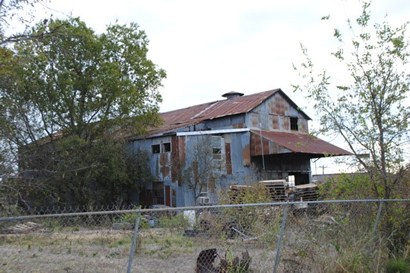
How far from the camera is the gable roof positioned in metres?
28.4

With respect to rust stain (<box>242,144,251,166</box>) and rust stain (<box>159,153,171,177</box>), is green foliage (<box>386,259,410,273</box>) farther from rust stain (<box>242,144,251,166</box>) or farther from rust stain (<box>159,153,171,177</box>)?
rust stain (<box>159,153,171,177</box>)

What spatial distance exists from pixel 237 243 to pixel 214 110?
2261cm

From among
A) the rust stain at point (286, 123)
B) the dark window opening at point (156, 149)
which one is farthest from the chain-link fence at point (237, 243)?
the rust stain at point (286, 123)

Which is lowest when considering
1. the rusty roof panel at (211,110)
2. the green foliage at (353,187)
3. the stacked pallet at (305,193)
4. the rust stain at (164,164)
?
the stacked pallet at (305,193)

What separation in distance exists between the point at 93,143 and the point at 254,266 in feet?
68.7

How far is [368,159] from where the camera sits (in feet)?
27.4

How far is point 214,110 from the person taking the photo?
3055 cm

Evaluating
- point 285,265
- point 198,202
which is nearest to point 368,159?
point 285,265

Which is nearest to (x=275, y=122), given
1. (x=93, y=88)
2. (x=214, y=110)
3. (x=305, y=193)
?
(x=214, y=110)

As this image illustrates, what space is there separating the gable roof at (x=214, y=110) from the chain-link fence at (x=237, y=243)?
17450mm

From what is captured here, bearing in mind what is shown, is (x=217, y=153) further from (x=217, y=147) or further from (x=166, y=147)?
(x=166, y=147)

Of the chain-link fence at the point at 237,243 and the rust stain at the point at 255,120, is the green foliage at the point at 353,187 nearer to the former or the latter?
the chain-link fence at the point at 237,243

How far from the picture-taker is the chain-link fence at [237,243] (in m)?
6.86

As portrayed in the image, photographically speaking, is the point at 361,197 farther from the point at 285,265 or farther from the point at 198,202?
the point at 198,202
